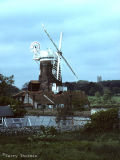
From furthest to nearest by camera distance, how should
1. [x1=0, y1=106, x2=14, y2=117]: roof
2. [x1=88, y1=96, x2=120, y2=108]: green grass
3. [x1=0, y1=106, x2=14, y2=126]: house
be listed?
[x1=88, y1=96, x2=120, y2=108]: green grass
[x1=0, y1=106, x2=14, y2=117]: roof
[x1=0, y1=106, x2=14, y2=126]: house

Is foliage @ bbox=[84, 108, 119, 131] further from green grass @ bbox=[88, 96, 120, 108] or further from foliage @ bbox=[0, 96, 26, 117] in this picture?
green grass @ bbox=[88, 96, 120, 108]

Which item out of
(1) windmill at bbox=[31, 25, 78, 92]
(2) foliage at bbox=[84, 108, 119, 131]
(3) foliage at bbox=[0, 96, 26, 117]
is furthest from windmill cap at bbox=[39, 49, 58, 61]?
(2) foliage at bbox=[84, 108, 119, 131]

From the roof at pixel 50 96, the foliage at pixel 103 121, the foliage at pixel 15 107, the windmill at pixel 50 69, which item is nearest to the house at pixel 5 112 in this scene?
the foliage at pixel 15 107

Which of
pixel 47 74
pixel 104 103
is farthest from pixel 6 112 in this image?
pixel 104 103

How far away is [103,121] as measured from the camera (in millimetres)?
35344

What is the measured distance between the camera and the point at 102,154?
1980 centimetres

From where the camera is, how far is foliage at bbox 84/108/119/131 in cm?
3486

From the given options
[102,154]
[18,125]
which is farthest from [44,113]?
[102,154]

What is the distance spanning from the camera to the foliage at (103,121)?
114 ft

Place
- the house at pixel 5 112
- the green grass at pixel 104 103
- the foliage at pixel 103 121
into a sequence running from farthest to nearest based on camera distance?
the green grass at pixel 104 103 < the house at pixel 5 112 < the foliage at pixel 103 121

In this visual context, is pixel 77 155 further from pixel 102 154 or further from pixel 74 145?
pixel 74 145

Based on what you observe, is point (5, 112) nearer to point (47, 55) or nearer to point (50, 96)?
point (50, 96)

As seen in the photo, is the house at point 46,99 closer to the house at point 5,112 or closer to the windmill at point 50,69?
the windmill at point 50,69

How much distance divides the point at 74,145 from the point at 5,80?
36515 millimetres
